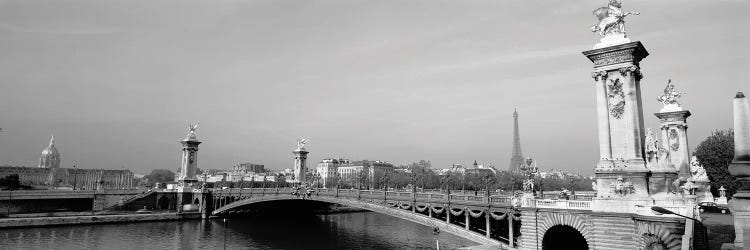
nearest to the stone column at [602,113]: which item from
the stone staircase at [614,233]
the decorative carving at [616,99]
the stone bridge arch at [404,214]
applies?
the decorative carving at [616,99]

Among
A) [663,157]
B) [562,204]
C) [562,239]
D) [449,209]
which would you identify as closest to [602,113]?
[663,157]

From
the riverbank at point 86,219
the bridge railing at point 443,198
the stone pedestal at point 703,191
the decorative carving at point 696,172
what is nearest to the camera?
the bridge railing at point 443,198

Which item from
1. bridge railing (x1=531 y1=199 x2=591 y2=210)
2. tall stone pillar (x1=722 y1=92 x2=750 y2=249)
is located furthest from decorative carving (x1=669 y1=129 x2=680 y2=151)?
tall stone pillar (x1=722 y1=92 x2=750 y2=249)

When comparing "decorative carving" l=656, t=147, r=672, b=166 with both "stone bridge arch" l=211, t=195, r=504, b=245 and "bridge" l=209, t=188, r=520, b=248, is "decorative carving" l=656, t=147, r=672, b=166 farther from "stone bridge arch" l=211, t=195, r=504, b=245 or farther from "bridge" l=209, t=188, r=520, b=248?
"stone bridge arch" l=211, t=195, r=504, b=245

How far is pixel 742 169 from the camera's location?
10906 mm

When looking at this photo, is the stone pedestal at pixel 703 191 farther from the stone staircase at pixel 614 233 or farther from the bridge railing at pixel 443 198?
the stone staircase at pixel 614 233

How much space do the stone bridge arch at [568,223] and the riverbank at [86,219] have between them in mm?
57859

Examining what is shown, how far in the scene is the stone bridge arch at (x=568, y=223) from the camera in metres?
26.8

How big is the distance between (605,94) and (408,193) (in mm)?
21194

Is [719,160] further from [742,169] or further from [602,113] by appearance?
[742,169]

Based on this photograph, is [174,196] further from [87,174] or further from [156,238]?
[87,174]

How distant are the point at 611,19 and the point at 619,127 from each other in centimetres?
619

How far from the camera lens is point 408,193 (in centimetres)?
4434

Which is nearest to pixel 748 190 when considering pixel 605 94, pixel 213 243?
pixel 605 94
